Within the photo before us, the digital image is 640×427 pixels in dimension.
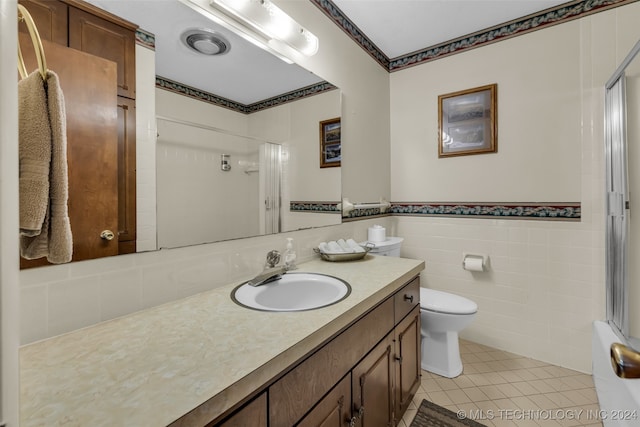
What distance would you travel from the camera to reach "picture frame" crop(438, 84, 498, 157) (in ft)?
7.07

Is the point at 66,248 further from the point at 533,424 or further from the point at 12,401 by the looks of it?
the point at 533,424

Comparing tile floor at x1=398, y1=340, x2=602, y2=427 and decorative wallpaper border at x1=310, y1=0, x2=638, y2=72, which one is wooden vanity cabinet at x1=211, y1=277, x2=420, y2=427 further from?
decorative wallpaper border at x1=310, y1=0, x2=638, y2=72

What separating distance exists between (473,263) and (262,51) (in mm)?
2007

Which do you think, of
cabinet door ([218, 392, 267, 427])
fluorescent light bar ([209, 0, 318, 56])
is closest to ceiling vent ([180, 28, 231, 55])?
fluorescent light bar ([209, 0, 318, 56])

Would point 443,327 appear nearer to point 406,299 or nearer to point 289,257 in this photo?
point 406,299

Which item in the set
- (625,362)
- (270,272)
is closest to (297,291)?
(270,272)

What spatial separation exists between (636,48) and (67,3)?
237 centimetres

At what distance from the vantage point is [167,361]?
0.64m

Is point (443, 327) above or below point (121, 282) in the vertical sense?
below

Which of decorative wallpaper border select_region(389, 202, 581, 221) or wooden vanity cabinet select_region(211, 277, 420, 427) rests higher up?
decorative wallpaper border select_region(389, 202, 581, 221)

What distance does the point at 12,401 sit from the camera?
0.30 meters

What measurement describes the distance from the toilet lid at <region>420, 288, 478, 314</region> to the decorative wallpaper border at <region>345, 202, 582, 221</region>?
699 mm

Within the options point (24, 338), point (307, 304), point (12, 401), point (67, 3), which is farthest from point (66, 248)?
point (307, 304)

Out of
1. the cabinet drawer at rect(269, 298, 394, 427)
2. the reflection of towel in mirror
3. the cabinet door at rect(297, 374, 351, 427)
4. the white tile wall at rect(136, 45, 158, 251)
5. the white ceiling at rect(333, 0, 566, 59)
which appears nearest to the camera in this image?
the reflection of towel in mirror
